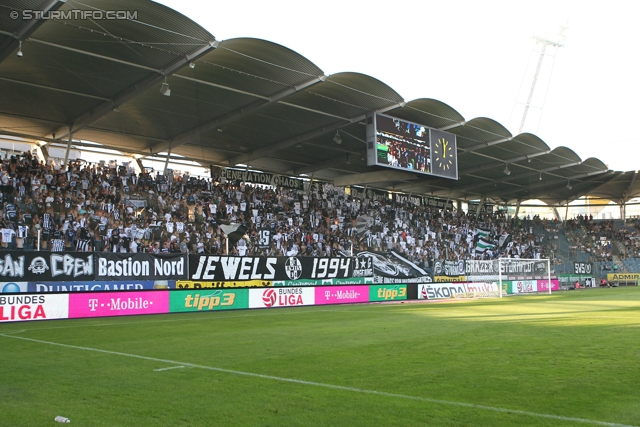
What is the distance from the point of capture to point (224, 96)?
2905 cm

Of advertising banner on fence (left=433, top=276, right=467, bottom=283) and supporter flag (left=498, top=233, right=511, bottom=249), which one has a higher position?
supporter flag (left=498, top=233, right=511, bottom=249)

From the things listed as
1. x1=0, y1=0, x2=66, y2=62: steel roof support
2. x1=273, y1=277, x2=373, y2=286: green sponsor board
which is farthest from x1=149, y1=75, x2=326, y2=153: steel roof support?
x1=0, y1=0, x2=66, y2=62: steel roof support

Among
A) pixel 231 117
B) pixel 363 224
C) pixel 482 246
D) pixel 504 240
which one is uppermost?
pixel 231 117

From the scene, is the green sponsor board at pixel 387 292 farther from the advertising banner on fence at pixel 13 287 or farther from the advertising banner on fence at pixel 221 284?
the advertising banner on fence at pixel 13 287

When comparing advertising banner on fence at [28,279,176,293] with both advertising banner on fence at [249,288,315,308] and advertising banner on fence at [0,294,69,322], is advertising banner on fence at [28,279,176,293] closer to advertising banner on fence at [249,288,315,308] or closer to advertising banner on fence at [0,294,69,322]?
advertising banner on fence at [0,294,69,322]

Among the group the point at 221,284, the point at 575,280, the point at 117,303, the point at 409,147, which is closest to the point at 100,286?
the point at 117,303

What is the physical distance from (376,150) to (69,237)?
14965mm

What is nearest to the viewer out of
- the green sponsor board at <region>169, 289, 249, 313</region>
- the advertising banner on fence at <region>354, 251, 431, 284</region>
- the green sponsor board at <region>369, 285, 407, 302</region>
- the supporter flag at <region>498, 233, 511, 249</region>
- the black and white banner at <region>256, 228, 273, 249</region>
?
the green sponsor board at <region>169, 289, 249, 313</region>

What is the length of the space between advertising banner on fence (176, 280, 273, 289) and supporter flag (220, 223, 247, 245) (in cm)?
459

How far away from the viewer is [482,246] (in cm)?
5091

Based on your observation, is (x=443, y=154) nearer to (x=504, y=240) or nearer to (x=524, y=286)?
(x=524, y=286)

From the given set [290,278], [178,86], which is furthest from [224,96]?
[290,278]

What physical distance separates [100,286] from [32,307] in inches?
138

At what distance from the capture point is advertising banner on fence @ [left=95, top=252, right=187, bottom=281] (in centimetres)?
2247
